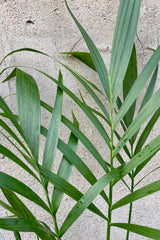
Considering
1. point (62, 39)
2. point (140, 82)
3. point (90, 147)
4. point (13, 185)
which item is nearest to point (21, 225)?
point (13, 185)

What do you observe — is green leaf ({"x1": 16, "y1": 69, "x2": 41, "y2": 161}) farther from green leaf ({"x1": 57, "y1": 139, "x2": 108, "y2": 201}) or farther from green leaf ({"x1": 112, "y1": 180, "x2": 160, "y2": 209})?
green leaf ({"x1": 112, "y1": 180, "x2": 160, "y2": 209})

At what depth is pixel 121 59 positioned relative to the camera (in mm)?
540

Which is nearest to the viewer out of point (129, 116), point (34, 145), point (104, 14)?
point (34, 145)

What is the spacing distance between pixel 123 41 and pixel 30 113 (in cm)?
21

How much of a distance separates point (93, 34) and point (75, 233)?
55 centimetres

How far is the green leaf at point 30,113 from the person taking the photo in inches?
19.4

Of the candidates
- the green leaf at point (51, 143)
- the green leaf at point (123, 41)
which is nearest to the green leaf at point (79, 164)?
the green leaf at point (51, 143)

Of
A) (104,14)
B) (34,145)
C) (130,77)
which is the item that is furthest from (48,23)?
(34,145)

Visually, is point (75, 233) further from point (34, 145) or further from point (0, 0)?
→ point (0, 0)

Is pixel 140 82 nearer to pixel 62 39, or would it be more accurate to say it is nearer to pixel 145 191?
pixel 145 191

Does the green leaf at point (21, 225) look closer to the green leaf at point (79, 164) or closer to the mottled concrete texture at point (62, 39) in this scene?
the green leaf at point (79, 164)

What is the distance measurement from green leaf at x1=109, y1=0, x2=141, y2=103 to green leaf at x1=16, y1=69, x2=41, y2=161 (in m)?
0.14

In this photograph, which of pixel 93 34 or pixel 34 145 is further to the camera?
pixel 93 34

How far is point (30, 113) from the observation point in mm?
501
